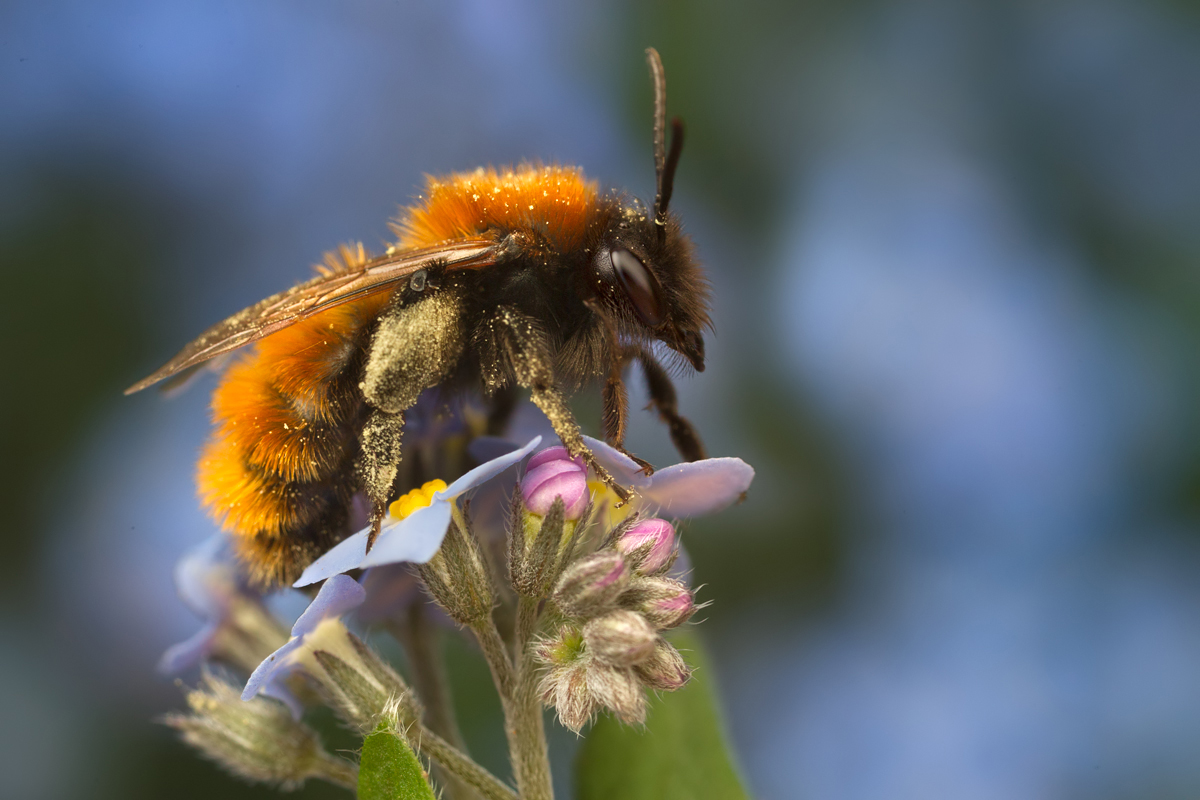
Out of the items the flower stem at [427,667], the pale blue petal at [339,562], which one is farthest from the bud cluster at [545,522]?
the flower stem at [427,667]

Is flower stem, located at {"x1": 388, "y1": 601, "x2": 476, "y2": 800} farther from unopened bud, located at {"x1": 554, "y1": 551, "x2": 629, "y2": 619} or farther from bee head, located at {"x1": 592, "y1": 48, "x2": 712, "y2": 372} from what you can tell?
bee head, located at {"x1": 592, "y1": 48, "x2": 712, "y2": 372}

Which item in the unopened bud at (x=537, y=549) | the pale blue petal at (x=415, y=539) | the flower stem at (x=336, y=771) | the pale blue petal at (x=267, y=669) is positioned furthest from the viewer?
the flower stem at (x=336, y=771)

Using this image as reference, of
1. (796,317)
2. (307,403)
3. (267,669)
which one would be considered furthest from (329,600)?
(796,317)

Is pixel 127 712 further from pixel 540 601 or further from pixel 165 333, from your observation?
pixel 540 601

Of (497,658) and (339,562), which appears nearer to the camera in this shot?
(339,562)

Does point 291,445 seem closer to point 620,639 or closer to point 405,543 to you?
point 405,543

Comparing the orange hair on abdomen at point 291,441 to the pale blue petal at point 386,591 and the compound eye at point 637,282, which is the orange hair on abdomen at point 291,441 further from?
the compound eye at point 637,282
